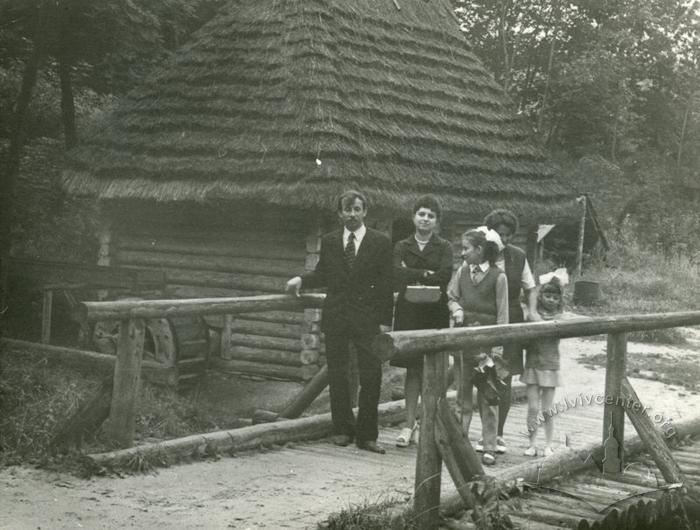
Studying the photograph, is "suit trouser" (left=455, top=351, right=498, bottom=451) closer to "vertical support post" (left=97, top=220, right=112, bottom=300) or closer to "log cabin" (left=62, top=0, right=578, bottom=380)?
"log cabin" (left=62, top=0, right=578, bottom=380)

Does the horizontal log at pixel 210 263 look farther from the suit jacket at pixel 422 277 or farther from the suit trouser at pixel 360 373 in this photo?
the suit jacket at pixel 422 277

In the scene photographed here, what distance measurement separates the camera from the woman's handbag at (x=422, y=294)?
6.79m

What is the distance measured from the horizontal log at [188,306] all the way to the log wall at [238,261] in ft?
13.1

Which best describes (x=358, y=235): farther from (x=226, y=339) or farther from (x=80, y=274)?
(x=80, y=274)

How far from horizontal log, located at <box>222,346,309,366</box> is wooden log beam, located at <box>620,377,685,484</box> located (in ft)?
18.0

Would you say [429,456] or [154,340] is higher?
[429,456]

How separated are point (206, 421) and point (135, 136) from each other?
14.0 feet

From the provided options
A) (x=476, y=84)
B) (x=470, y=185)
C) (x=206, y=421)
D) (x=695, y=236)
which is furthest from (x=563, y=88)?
(x=206, y=421)

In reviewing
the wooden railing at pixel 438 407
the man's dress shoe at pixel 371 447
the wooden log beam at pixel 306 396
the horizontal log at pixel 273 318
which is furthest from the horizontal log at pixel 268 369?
the wooden railing at pixel 438 407

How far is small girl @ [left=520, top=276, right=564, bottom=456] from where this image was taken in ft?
22.6

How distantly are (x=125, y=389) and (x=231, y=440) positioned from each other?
2.96ft

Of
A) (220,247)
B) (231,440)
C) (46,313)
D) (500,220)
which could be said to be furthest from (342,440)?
(220,247)

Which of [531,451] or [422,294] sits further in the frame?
[531,451]

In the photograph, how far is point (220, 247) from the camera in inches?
490
